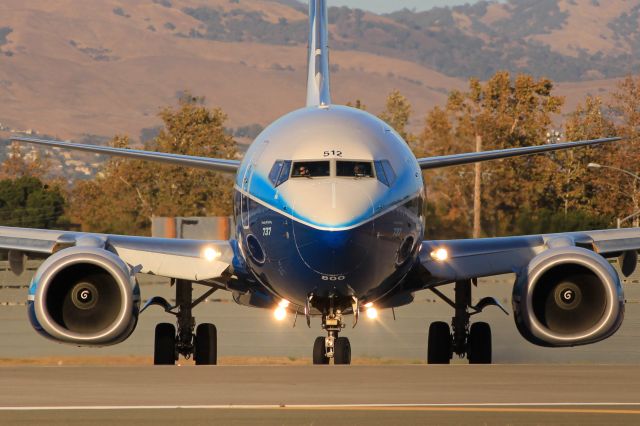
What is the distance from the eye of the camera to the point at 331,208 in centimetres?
2105

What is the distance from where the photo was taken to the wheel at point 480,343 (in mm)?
26922

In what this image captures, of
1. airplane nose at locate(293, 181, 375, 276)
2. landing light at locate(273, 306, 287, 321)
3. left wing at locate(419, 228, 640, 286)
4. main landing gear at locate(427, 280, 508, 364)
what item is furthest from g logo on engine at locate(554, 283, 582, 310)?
landing light at locate(273, 306, 287, 321)

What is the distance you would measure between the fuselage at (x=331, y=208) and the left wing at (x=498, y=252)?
164cm

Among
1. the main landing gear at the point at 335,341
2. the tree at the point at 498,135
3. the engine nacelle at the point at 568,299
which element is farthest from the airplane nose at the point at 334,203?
the tree at the point at 498,135

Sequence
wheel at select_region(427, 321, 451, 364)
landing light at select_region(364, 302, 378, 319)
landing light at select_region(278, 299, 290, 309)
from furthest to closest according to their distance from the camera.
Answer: wheel at select_region(427, 321, 451, 364) < landing light at select_region(278, 299, 290, 309) < landing light at select_region(364, 302, 378, 319)

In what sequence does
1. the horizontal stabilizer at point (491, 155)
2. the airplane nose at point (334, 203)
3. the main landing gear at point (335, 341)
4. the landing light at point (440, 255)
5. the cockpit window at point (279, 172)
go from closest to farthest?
the airplane nose at point (334, 203) → the cockpit window at point (279, 172) → the main landing gear at point (335, 341) → the landing light at point (440, 255) → the horizontal stabilizer at point (491, 155)

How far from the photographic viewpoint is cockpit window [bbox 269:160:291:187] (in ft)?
72.8

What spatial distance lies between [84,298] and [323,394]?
7.84 metres

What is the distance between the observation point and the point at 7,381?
1828cm

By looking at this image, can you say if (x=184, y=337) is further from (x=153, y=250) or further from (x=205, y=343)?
(x=153, y=250)

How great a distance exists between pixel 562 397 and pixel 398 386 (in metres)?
2.17

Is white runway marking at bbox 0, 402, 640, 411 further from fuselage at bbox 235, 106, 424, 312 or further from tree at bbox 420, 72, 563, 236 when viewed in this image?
tree at bbox 420, 72, 563, 236

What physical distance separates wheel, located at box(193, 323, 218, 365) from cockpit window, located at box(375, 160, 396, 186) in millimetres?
6225

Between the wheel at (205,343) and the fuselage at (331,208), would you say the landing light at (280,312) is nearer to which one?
the fuselage at (331,208)
